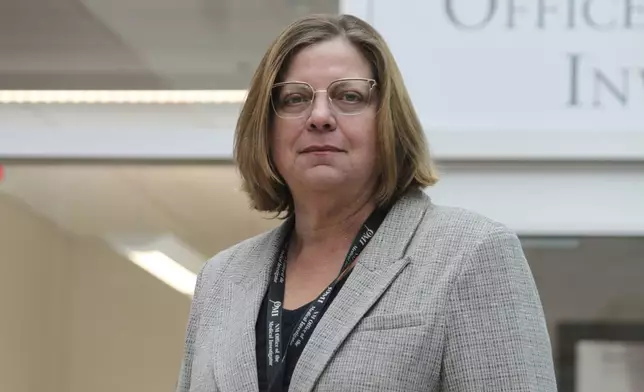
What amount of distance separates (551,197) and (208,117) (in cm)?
150

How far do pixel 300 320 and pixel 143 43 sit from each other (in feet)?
8.71

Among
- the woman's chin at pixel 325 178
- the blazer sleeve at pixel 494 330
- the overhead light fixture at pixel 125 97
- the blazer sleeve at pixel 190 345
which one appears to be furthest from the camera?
the overhead light fixture at pixel 125 97

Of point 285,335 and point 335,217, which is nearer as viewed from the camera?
point 285,335

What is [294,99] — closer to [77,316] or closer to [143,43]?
[143,43]

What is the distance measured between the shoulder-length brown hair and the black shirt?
0.26 metres

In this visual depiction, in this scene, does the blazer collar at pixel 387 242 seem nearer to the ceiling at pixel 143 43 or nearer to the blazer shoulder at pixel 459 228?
the blazer shoulder at pixel 459 228

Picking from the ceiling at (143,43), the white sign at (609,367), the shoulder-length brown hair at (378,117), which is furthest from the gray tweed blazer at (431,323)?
the ceiling at (143,43)

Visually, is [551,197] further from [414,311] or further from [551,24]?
[414,311]

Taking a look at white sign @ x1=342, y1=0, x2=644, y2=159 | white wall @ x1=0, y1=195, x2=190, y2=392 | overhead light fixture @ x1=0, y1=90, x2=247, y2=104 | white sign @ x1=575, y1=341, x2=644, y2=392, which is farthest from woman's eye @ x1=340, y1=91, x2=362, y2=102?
white wall @ x1=0, y1=195, x2=190, y2=392

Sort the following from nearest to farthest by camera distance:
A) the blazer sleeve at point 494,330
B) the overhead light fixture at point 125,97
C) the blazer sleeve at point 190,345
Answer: the blazer sleeve at point 494,330 → the blazer sleeve at point 190,345 → the overhead light fixture at point 125,97

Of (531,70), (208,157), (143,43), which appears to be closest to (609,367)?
(531,70)

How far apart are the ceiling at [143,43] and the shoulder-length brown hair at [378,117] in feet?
6.80

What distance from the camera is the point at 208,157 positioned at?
3.95 m

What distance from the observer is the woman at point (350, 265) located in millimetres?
1596
